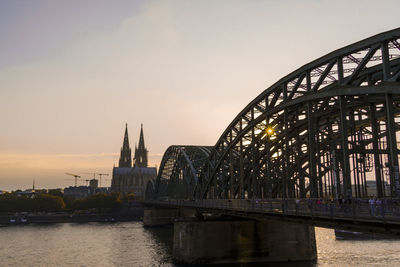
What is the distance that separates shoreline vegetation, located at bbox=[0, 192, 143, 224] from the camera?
416 feet

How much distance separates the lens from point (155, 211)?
110 m

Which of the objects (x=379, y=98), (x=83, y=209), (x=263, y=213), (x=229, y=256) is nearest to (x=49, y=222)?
(x=83, y=209)

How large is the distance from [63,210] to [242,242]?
125604 millimetres

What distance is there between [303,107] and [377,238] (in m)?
40.5

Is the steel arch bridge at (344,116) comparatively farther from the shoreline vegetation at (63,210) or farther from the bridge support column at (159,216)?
the shoreline vegetation at (63,210)

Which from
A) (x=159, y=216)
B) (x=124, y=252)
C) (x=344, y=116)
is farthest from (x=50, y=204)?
(x=344, y=116)

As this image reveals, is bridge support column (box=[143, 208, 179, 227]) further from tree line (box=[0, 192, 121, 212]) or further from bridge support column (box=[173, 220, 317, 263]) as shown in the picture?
bridge support column (box=[173, 220, 317, 263])

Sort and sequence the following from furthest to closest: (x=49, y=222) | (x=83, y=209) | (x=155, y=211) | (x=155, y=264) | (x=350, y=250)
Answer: (x=83, y=209), (x=49, y=222), (x=155, y=211), (x=350, y=250), (x=155, y=264)

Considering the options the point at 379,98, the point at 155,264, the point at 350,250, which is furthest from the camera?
A: the point at 350,250

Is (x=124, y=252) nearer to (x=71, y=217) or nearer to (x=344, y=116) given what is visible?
(x=344, y=116)

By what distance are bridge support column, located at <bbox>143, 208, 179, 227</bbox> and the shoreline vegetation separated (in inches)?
1035

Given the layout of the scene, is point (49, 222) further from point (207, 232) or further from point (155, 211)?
point (207, 232)

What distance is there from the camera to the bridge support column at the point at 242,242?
150ft

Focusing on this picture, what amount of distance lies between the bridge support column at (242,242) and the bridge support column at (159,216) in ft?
203
